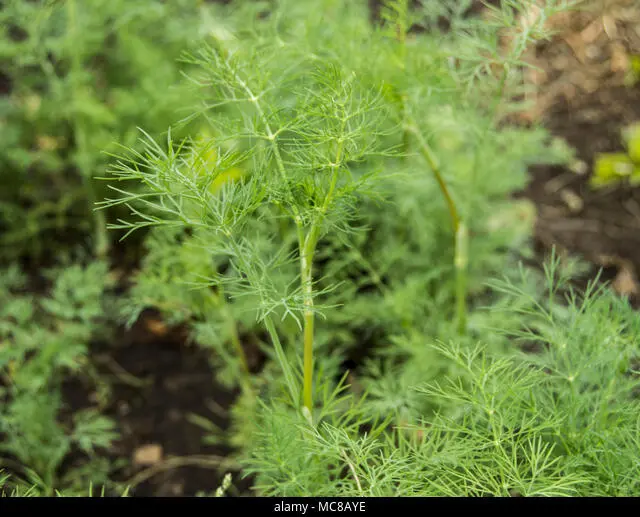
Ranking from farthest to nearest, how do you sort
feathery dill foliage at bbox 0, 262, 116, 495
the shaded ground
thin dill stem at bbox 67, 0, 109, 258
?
the shaded ground < thin dill stem at bbox 67, 0, 109, 258 < feathery dill foliage at bbox 0, 262, 116, 495

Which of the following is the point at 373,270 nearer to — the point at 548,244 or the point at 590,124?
the point at 548,244

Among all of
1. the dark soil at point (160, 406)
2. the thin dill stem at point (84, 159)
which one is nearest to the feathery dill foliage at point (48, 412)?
the dark soil at point (160, 406)

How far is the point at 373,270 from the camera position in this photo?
213 cm

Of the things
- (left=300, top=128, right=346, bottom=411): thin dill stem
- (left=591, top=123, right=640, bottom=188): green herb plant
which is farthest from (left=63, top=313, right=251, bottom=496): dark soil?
(left=591, top=123, right=640, bottom=188): green herb plant

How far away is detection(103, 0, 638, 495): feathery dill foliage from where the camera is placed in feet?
4.25

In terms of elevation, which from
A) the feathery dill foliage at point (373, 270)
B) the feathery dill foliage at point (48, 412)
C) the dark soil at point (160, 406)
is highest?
the feathery dill foliage at point (373, 270)

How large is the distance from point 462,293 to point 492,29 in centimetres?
71

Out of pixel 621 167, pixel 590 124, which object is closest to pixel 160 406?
pixel 621 167

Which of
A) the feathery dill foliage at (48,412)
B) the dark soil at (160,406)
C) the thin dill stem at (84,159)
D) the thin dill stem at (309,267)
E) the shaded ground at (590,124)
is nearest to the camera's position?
the thin dill stem at (309,267)

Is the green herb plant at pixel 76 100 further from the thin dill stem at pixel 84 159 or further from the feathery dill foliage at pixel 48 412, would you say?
the feathery dill foliage at pixel 48 412

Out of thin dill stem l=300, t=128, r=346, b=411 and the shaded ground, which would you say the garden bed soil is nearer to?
the shaded ground

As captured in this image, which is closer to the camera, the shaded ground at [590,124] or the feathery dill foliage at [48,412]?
the feathery dill foliage at [48,412]

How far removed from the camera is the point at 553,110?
3289mm

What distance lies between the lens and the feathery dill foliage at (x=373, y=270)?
130 centimetres
